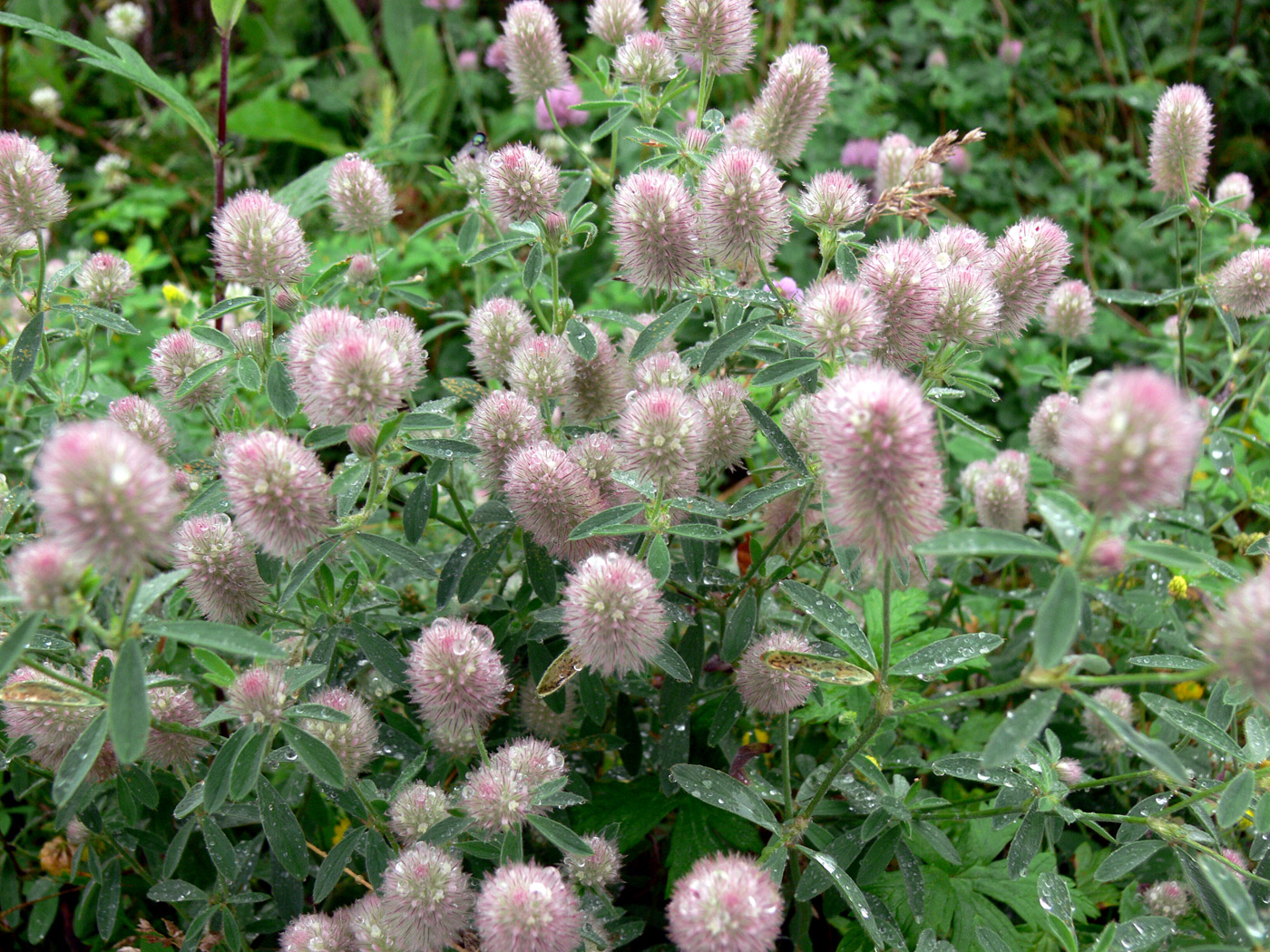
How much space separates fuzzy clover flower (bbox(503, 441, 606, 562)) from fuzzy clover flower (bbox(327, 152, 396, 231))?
77 centimetres

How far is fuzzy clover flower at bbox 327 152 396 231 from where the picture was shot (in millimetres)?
2018

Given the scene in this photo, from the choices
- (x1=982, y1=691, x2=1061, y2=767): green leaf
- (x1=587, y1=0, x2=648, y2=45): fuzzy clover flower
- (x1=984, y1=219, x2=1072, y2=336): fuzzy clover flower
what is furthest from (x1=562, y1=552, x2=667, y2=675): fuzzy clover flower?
(x1=587, y1=0, x2=648, y2=45): fuzzy clover flower

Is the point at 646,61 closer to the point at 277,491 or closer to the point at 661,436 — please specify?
the point at 661,436

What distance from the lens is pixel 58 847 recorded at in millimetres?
2121

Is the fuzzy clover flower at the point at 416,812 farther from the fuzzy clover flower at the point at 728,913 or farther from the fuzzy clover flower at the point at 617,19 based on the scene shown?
the fuzzy clover flower at the point at 617,19

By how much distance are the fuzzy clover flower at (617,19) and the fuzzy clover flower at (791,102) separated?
0.36m

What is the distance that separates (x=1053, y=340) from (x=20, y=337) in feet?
11.8

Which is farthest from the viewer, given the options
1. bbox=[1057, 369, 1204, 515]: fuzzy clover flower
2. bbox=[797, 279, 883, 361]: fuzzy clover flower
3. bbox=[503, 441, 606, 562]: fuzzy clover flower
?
bbox=[503, 441, 606, 562]: fuzzy clover flower

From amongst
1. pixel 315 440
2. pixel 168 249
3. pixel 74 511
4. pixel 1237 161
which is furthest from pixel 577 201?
pixel 1237 161

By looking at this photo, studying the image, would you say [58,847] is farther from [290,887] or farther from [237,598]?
[237,598]

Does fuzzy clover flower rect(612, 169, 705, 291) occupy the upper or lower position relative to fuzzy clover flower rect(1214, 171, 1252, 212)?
upper

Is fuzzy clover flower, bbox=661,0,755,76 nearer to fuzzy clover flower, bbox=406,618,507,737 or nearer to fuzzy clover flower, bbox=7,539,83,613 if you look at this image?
fuzzy clover flower, bbox=406,618,507,737

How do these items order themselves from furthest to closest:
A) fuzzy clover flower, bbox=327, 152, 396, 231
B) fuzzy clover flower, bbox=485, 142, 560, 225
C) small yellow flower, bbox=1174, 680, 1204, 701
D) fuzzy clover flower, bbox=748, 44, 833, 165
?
small yellow flower, bbox=1174, 680, 1204, 701 → fuzzy clover flower, bbox=327, 152, 396, 231 → fuzzy clover flower, bbox=748, 44, 833, 165 → fuzzy clover flower, bbox=485, 142, 560, 225

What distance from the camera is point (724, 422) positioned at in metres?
1.68
